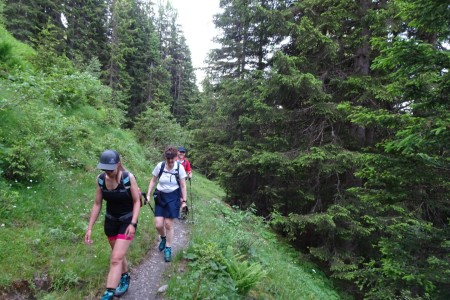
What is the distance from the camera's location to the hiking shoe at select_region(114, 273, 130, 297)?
457cm

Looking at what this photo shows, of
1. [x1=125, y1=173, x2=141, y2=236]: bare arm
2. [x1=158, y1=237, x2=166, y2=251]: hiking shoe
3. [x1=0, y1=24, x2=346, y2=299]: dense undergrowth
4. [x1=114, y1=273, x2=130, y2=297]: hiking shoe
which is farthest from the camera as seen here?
[x1=158, y1=237, x2=166, y2=251]: hiking shoe

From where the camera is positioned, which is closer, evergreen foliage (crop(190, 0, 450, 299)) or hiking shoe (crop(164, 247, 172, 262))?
evergreen foliage (crop(190, 0, 450, 299))

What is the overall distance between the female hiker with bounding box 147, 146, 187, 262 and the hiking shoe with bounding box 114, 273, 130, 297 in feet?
4.28

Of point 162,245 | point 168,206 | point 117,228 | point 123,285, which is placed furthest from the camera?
point 162,245

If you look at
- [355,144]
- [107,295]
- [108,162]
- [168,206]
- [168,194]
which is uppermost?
[355,144]

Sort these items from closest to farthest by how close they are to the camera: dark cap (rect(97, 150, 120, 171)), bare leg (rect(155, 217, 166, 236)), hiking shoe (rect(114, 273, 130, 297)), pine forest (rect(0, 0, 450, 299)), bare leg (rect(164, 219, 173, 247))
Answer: dark cap (rect(97, 150, 120, 171)) → hiking shoe (rect(114, 273, 130, 297)) → pine forest (rect(0, 0, 450, 299)) → bare leg (rect(155, 217, 166, 236)) → bare leg (rect(164, 219, 173, 247))

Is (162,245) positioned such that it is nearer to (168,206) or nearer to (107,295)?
(168,206)

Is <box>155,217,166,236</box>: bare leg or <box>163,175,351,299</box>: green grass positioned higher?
<box>155,217,166,236</box>: bare leg

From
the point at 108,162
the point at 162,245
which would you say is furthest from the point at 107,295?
the point at 162,245

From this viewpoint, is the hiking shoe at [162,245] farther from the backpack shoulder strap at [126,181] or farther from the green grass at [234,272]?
the backpack shoulder strap at [126,181]

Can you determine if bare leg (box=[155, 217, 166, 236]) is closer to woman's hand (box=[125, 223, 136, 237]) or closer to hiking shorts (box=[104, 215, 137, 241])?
hiking shorts (box=[104, 215, 137, 241])

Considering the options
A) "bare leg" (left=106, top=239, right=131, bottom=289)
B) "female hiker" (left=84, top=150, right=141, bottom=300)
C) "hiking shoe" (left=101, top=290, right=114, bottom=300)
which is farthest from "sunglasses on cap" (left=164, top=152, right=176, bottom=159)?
"hiking shoe" (left=101, top=290, right=114, bottom=300)

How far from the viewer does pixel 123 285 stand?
463cm

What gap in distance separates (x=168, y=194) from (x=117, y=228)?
5.90ft
